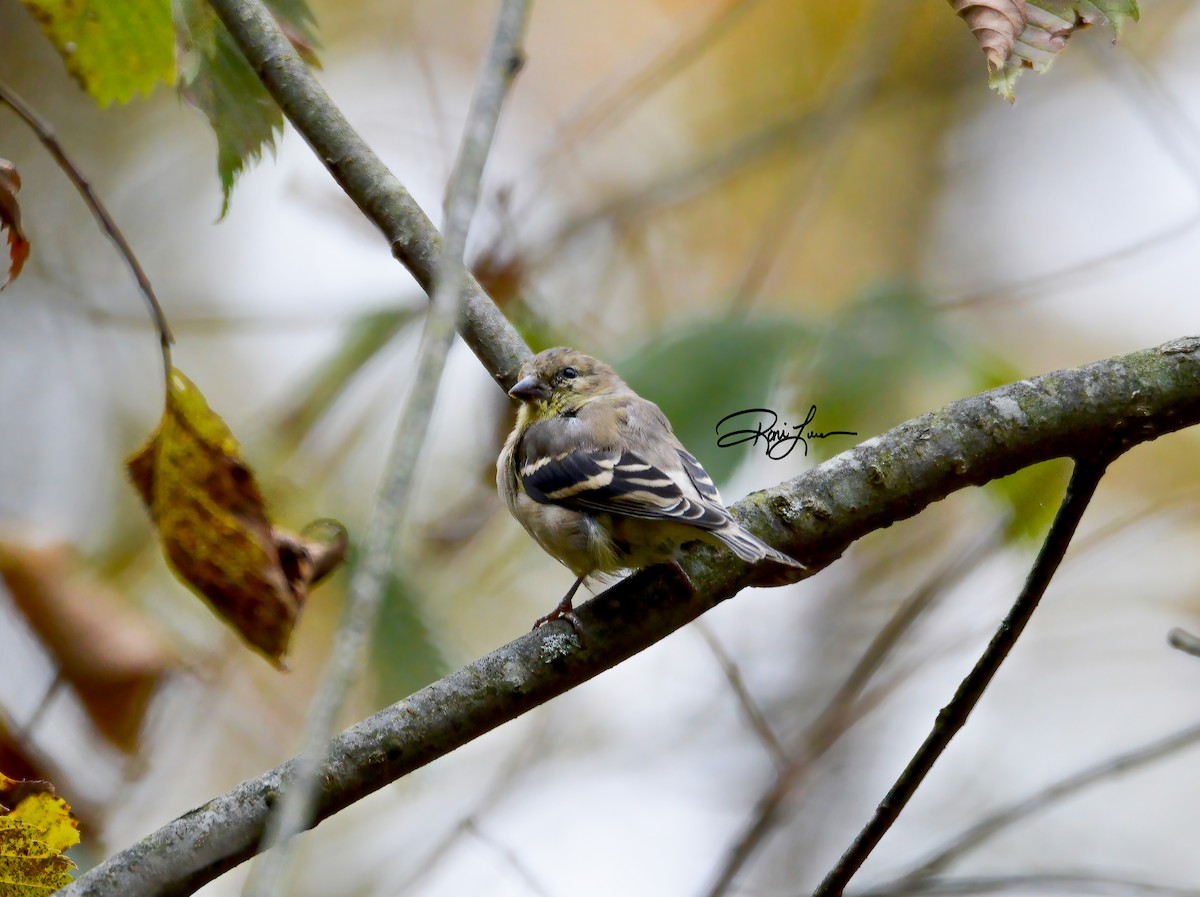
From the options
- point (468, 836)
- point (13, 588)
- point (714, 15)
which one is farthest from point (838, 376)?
point (714, 15)

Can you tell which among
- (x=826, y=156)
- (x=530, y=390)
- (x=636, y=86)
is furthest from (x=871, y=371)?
(x=636, y=86)

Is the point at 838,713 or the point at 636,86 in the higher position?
the point at 636,86

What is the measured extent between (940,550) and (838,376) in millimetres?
3095

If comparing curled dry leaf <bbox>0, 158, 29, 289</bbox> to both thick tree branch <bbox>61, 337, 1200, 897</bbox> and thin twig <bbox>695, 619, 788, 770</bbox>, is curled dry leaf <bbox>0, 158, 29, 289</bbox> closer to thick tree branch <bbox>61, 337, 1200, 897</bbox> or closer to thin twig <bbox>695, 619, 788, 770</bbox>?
thick tree branch <bbox>61, 337, 1200, 897</bbox>

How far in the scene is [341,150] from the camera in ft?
8.39

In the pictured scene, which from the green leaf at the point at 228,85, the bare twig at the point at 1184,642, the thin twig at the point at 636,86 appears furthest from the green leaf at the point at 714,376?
the thin twig at the point at 636,86

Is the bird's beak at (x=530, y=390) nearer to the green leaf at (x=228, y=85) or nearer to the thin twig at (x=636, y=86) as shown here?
the green leaf at (x=228, y=85)

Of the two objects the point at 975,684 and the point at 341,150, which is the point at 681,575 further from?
the point at 341,150

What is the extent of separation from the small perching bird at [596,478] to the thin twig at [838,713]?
3.04 feet

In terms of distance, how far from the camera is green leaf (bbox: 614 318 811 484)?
10.1 feet

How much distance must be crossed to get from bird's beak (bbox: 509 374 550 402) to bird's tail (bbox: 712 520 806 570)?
2.78 ft

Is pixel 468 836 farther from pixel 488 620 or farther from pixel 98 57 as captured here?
pixel 98 57

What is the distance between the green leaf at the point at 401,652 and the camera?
2.98 m

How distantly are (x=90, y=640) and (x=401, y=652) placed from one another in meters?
0.91
